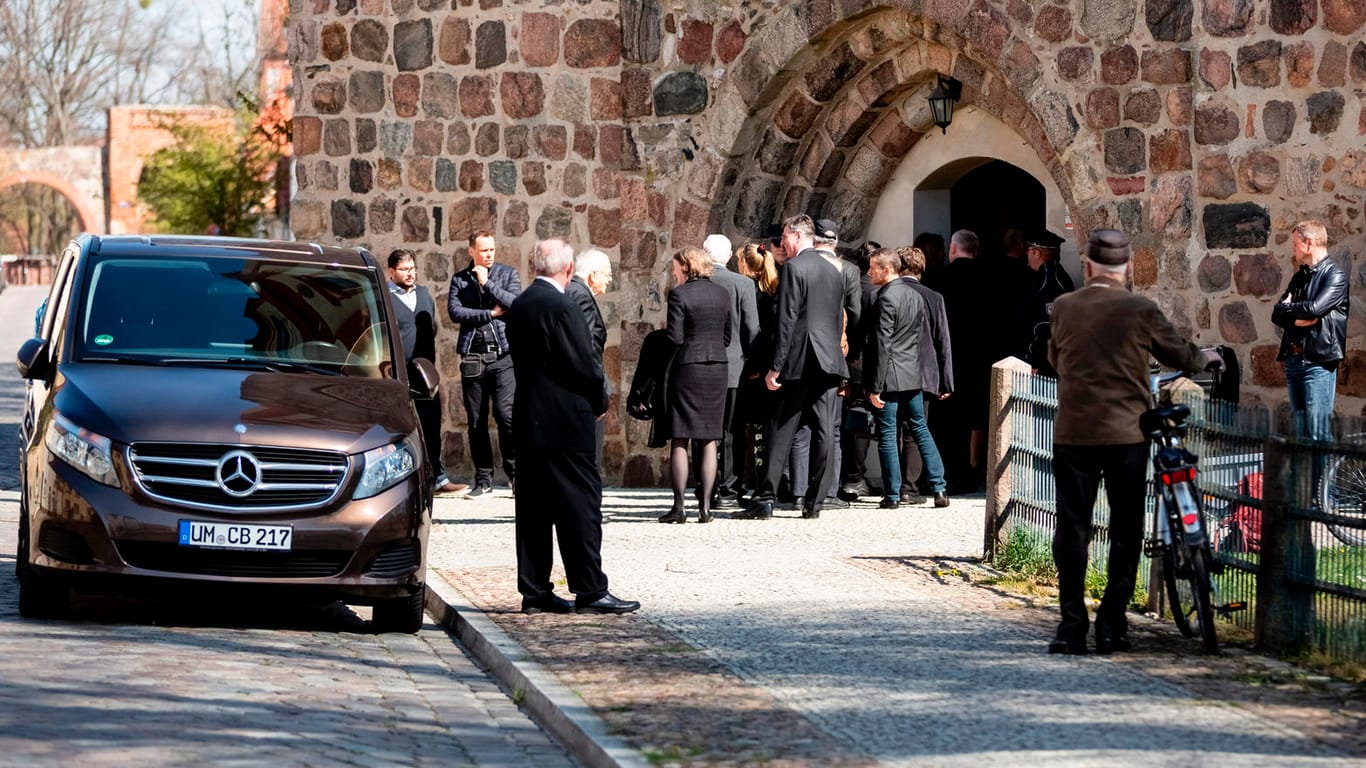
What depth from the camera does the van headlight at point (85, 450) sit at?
28.7 ft

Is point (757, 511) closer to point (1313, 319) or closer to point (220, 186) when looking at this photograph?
point (1313, 319)

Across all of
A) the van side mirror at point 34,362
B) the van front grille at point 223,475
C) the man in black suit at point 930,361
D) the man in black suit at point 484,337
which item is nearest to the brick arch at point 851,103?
the man in black suit at point 930,361

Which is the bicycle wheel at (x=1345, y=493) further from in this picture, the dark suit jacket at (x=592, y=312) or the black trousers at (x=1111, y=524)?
the dark suit jacket at (x=592, y=312)

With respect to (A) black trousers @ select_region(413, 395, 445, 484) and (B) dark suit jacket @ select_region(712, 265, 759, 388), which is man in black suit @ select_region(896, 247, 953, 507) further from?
(A) black trousers @ select_region(413, 395, 445, 484)

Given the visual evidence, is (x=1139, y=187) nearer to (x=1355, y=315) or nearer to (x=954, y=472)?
(x=1355, y=315)

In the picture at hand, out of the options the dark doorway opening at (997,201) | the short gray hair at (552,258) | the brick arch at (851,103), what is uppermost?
the brick arch at (851,103)

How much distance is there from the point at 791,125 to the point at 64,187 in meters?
67.0

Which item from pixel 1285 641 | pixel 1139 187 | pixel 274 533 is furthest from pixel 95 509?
pixel 1139 187

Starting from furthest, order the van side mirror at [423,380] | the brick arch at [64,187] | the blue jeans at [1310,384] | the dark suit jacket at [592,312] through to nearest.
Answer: the brick arch at [64,187]
the dark suit jacket at [592,312]
the blue jeans at [1310,384]
the van side mirror at [423,380]

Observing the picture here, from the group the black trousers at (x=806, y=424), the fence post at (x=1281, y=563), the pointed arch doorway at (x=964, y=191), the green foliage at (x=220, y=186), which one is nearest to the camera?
the fence post at (x=1281, y=563)

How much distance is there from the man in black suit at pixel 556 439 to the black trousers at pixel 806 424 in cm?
384

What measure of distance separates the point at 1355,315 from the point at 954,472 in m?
3.81

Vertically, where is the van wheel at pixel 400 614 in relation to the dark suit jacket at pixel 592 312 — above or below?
below

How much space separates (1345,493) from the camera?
7.72m
